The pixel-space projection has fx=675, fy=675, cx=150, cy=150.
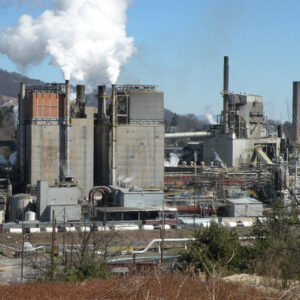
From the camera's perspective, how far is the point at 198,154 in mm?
61344

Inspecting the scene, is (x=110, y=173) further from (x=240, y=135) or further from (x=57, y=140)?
(x=240, y=135)

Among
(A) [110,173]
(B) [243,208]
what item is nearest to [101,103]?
(A) [110,173]

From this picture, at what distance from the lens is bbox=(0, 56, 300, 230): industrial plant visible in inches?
1478

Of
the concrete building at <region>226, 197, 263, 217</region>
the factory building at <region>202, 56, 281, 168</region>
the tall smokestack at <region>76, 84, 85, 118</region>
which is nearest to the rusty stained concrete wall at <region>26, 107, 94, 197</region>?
the tall smokestack at <region>76, 84, 85, 118</region>

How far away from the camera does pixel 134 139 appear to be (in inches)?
1656

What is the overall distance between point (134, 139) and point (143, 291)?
29.0 m

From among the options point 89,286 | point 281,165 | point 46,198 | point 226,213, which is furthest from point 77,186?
point 89,286

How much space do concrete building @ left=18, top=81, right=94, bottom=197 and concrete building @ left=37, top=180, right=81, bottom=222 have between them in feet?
9.15

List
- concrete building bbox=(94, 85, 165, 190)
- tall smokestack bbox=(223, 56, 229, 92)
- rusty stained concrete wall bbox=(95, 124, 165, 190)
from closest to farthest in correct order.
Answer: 1. concrete building bbox=(94, 85, 165, 190)
2. rusty stained concrete wall bbox=(95, 124, 165, 190)
3. tall smokestack bbox=(223, 56, 229, 92)

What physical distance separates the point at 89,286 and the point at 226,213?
25.6 m

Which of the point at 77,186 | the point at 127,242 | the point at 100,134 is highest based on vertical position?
the point at 100,134

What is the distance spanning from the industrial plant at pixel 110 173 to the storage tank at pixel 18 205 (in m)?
0.06

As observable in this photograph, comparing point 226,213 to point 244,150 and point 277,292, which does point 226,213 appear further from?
point 277,292

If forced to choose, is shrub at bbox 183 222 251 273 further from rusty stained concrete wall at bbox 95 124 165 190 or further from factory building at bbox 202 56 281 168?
factory building at bbox 202 56 281 168
